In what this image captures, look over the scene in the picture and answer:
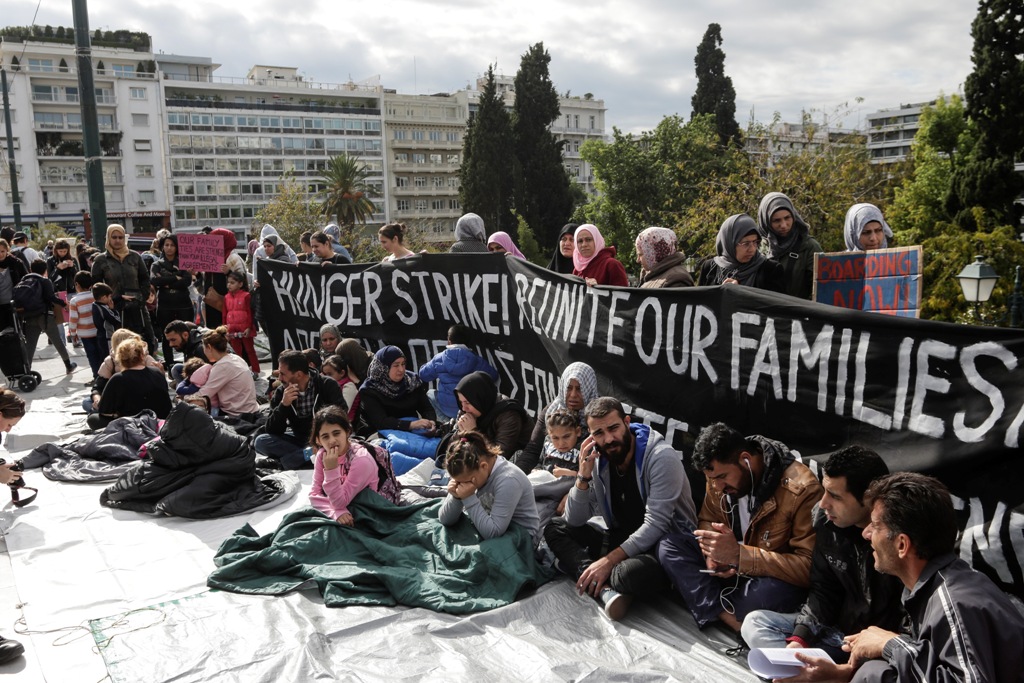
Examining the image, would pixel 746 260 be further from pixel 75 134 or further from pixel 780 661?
pixel 75 134

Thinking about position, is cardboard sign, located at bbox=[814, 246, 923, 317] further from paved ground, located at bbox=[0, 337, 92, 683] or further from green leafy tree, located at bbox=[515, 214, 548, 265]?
green leafy tree, located at bbox=[515, 214, 548, 265]

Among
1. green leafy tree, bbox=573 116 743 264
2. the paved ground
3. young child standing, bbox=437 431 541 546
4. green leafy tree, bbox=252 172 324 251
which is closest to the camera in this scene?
the paved ground

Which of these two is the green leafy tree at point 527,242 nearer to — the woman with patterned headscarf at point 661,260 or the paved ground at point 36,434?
the paved ground at point 36,434

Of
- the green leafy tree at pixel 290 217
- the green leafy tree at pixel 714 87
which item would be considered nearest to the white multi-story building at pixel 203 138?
the green leafy tree at pixel 714 87

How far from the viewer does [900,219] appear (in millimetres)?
37719

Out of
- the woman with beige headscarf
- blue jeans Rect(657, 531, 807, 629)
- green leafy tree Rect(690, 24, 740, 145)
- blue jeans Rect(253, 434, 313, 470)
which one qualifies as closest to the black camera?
blue jeans Rect(253, 434, 313, 470)

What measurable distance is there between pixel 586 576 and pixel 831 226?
1022 inches

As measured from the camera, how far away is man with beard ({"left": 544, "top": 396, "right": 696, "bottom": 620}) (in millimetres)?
4070

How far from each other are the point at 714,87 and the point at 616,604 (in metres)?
51.1

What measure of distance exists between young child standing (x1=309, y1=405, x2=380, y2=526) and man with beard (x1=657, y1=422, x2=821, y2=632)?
84.3 inches

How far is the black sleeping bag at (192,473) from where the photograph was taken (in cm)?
579

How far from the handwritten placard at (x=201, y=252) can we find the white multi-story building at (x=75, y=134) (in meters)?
64.9

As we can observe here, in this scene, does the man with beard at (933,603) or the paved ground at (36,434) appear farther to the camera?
the paved ground at (36,434)

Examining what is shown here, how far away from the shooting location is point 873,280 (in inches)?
179
